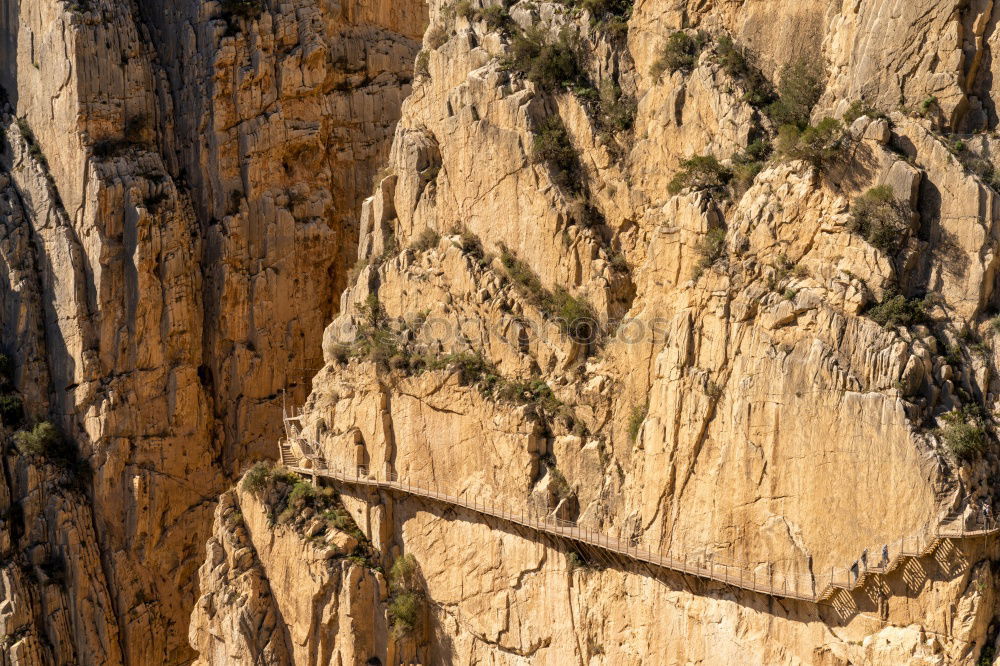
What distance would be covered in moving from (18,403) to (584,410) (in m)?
21.8

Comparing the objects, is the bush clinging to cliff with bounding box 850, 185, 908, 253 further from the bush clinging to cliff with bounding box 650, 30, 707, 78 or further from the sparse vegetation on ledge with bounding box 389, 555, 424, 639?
the sparse vegetation on ledge with bounding box 389, 555, 424, 639

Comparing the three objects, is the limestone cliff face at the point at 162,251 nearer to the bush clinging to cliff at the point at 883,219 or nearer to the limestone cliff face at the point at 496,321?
the limestone cliff face at the point at 496,321

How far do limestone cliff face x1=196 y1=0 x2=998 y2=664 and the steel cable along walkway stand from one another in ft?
0.75

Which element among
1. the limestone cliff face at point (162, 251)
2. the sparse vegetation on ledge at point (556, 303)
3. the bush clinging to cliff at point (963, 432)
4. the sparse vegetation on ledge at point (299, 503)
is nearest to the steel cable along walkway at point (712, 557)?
the sparse vegetation on ledge at point (299, 503)

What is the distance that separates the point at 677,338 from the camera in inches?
1228

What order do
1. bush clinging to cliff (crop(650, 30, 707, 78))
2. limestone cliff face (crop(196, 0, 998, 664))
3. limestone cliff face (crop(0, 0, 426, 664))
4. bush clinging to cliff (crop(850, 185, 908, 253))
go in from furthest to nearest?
limestone cliff face (crop(0, 0, 426, 664)) → bush clinging to cliff (crop(650, 30, 707, 78)) → bush clinging to cliff (crop(850, 185, 908, 253)) → limestone cliff face (crop(196, 0, 998, 664))

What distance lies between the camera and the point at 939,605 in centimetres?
2744

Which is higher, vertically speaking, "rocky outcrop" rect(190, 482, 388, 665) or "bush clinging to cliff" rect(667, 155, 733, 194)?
"bush clinging to cliff" rect(667, 155, 733, 194)

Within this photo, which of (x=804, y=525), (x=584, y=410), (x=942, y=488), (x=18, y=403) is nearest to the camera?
(x=942, y=488)

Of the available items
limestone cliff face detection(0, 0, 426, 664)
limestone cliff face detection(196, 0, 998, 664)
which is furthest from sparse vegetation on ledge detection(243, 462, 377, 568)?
limestone cliff face detection(0, 0, 426, 664)

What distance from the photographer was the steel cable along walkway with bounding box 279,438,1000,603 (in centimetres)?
2723

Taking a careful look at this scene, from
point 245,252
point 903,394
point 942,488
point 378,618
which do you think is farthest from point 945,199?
point 245,252

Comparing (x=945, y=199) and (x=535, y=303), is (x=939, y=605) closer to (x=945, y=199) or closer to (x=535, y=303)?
(x=945, y=199)

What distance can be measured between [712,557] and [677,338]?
202 inches
